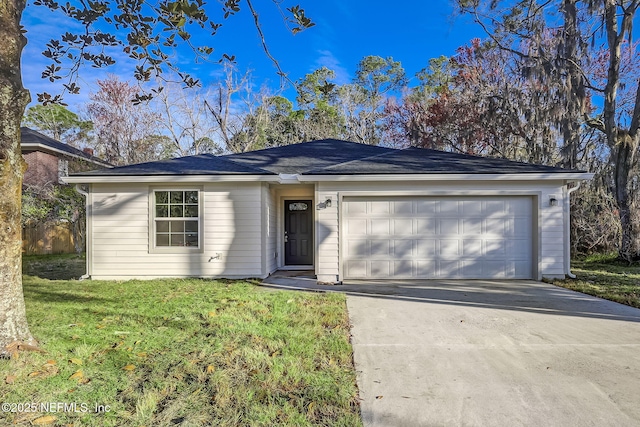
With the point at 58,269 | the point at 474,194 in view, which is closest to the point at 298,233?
the point at 474,194

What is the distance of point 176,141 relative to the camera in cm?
1989

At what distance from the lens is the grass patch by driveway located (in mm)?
2381

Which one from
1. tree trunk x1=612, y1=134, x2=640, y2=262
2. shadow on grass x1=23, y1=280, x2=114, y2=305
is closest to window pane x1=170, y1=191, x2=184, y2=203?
shadow on grass x1=23, y1=280, x2=114, y2=305

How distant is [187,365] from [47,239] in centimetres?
1440

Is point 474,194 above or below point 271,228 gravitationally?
above

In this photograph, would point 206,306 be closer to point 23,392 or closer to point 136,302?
point 136,302

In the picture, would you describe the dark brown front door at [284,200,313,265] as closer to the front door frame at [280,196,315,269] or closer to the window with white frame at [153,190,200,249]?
the front door frame at [280,196,315,269]

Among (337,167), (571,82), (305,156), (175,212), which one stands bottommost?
(175,212)

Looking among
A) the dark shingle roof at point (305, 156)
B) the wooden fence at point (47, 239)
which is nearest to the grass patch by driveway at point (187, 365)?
the dark shingle roof at point (305, 156)

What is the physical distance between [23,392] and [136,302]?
2856 mm

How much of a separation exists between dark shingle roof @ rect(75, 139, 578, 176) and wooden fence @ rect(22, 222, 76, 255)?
26.4ft

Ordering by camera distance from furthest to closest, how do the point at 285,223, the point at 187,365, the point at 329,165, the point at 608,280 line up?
the point at 285,223 → the point at 329,165 → the point at 608,280 → the point at 187,365

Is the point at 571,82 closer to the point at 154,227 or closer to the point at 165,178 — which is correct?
the point at 165,178

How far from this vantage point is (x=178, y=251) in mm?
7723
